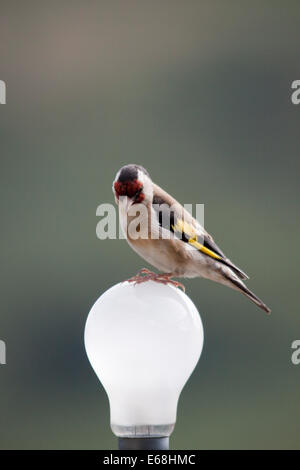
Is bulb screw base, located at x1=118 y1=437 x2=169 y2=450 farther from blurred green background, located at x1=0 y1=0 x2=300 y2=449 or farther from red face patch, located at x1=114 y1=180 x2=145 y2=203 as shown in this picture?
blurred green background, located at x1=0 y1=0 x2=300 y2=449

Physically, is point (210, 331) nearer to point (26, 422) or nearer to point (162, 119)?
point (26, 422)

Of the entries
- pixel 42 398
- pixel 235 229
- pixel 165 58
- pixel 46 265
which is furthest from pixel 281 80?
pixel 42 398

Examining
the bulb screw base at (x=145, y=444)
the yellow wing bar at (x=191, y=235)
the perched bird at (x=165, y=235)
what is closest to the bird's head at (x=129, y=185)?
the perched bird at (x=165, y=235)

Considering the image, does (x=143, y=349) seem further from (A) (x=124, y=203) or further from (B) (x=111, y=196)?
(B) (x=111, y=196)

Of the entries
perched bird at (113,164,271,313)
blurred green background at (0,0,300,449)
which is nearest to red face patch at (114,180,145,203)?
perched bird at (113,164,271,313)

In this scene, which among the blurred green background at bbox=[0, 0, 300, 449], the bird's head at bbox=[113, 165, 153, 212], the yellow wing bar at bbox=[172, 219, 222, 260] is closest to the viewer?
the bird's head at bbox=[113, 165, 153, 212]

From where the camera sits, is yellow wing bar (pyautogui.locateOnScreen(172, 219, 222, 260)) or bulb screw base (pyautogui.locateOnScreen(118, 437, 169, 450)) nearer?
bulb screw base (pyautogui.locateOnScreen(118, 437, 169, 450))

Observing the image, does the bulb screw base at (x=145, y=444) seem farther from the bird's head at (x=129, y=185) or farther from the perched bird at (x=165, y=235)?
the bird's head at (x=129, y=185)
